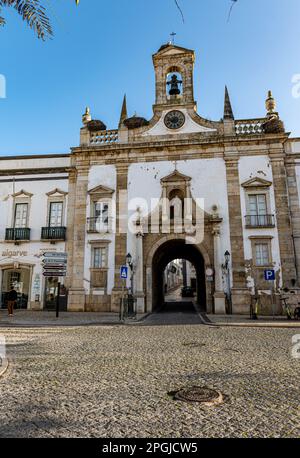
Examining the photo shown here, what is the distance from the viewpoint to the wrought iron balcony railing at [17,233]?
20375 mm

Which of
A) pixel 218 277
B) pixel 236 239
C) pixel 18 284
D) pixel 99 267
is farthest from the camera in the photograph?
pixel 18 284

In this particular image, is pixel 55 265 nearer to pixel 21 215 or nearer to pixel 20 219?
pixel 20 219

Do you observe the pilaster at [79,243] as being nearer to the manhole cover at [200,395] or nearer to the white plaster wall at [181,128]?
the white plaster wall at [181,128]

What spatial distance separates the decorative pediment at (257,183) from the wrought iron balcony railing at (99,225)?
8456mm

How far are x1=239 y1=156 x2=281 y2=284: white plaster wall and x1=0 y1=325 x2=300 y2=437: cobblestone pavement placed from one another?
29.7ft

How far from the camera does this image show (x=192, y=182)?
63.0 feet

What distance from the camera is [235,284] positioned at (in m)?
17.5

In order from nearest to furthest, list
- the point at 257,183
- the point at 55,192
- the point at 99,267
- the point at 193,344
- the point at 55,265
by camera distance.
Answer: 1. the point at 193,344
2. the point at 55,265
3. the point at 257,183
4. the point at 99,267
5. the point at 55,192

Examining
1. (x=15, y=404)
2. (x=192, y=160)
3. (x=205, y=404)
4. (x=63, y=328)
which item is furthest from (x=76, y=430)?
(x=192, y=160)

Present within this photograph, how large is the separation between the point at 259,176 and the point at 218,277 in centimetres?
649

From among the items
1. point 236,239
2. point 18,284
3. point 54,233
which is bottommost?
point 18,284

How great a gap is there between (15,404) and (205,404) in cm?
252

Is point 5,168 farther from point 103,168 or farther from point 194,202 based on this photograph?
point 194,202

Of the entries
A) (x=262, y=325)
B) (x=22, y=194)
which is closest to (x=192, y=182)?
(x=262, y=325)
